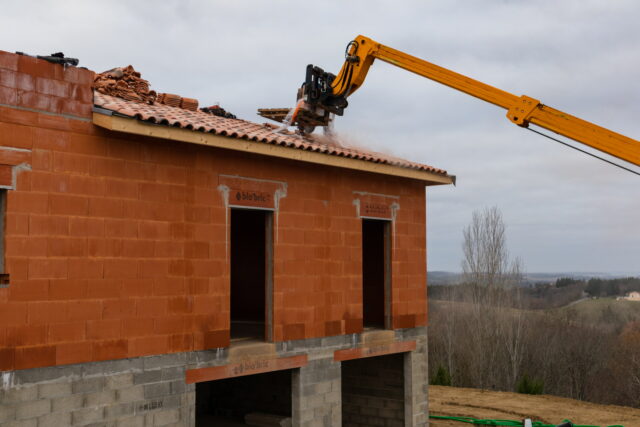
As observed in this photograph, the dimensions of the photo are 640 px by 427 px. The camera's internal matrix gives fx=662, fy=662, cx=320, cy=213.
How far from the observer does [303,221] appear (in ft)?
→ 41.0

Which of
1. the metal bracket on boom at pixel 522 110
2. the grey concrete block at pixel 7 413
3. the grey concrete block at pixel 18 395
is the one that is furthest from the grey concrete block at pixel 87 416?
the metal bracket on boom at pixel 522 110

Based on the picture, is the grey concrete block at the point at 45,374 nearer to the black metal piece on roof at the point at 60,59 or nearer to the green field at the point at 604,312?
the black metal piece on roof at the point at 60,59

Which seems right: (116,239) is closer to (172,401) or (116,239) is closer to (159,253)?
(159,253)

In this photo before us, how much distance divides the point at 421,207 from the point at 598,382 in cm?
3328

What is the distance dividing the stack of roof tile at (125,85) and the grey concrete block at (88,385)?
15.1 ft

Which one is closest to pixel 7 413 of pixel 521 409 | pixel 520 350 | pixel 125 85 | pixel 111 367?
pixel 111 367

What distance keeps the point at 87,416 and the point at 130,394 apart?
68 cm

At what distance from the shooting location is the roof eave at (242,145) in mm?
9203

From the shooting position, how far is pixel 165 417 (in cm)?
984

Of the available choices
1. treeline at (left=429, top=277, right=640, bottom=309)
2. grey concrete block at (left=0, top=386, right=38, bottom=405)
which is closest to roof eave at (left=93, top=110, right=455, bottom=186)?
grey concrete block at (left=0, top=386, right=38, bottom=405)

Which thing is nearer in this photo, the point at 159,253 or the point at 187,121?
the point at 159,253

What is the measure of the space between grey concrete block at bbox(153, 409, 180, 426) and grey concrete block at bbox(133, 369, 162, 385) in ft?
1.62

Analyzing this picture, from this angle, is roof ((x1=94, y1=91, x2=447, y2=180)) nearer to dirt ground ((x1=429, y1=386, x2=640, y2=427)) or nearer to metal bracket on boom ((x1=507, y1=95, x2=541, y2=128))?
metal bracket on boom ((x1=507, y1=95, x2=541, y2=128))

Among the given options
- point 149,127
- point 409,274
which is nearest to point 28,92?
point 149,127
